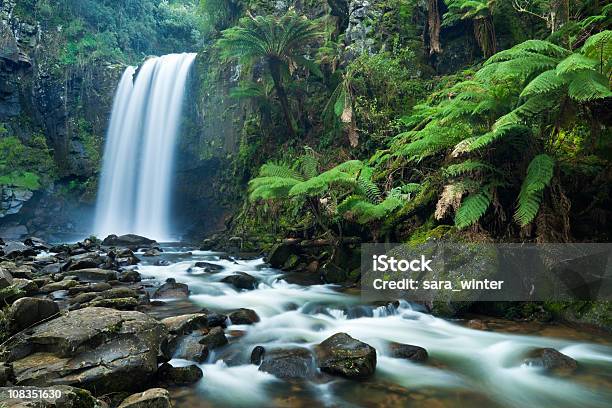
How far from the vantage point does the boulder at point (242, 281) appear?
7.07 metres

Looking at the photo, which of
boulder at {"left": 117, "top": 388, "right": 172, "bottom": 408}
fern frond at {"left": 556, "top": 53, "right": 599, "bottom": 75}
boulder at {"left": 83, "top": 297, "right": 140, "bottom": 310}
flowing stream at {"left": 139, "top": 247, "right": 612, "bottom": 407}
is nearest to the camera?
boulder at {"left": 117, "top": 388, "right": 172, "bottom": 408}

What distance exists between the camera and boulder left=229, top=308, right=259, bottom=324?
197 inches

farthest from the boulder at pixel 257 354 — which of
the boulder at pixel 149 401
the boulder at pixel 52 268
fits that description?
the boulder at pixel 52 268

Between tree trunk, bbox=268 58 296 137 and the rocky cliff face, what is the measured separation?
41.9 ft

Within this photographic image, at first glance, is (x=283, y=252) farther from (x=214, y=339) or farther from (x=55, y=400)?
(x=55, y=400)

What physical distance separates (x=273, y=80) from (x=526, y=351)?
10017 millimetres

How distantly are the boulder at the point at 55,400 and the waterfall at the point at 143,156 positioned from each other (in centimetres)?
1579

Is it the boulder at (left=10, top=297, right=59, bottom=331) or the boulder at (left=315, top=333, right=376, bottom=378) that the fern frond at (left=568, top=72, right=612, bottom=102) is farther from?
the boulder at (left=10, top=297, right=59, bottom=331)

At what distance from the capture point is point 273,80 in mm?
11844

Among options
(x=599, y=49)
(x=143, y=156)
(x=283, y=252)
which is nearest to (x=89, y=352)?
(x=283, y=252)

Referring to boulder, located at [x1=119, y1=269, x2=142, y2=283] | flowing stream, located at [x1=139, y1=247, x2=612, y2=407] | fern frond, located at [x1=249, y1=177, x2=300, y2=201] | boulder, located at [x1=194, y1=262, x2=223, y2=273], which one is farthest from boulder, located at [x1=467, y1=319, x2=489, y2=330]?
boulder, located at [x1=119, y1=269, x2=142, y2=283]

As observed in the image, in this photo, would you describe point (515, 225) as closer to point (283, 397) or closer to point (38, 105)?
point (283, 397)

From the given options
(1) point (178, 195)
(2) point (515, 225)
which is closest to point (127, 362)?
(2) point (515, 225)

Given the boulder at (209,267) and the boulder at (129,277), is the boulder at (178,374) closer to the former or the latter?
the boulder at (129,277)
